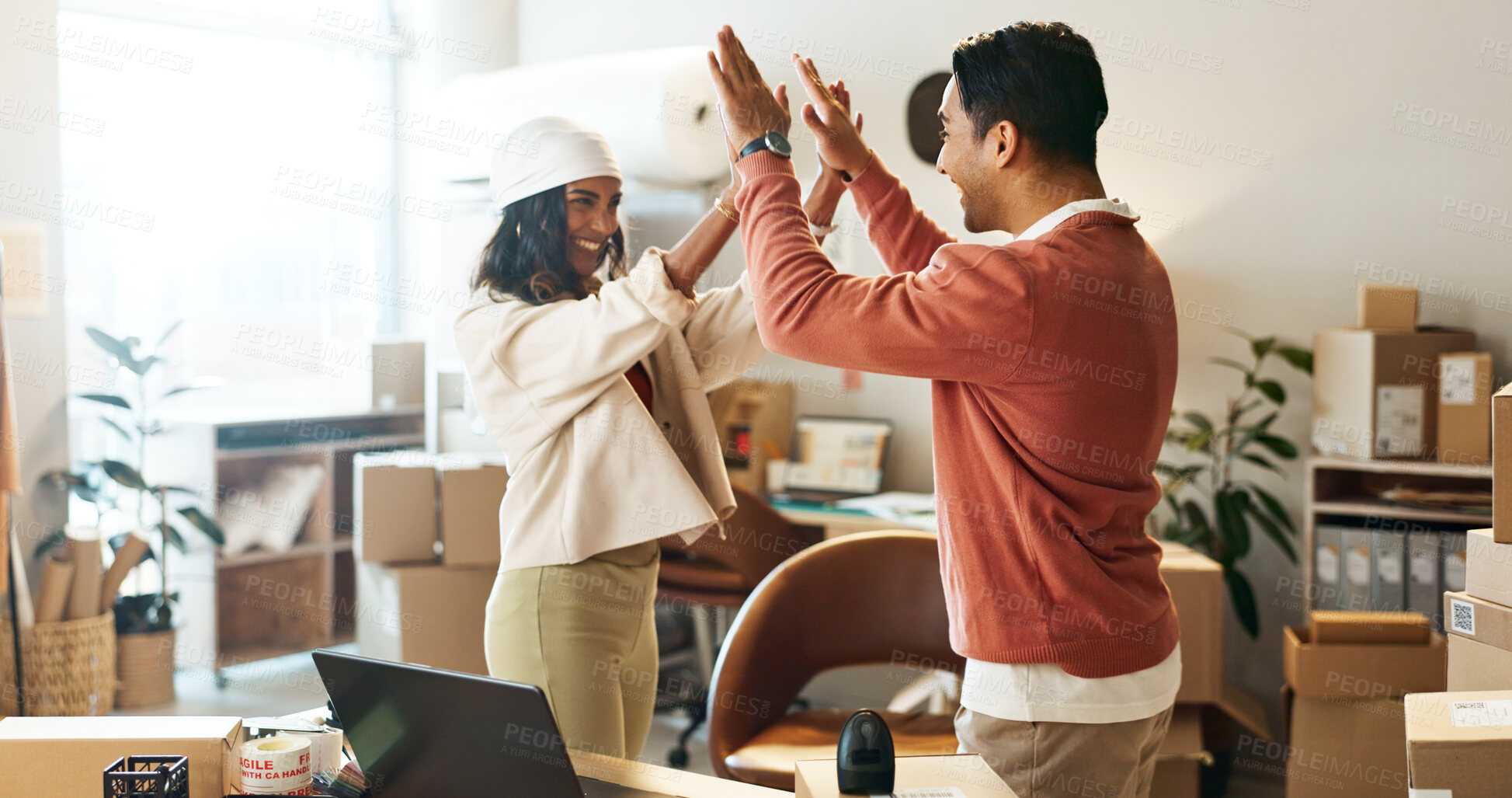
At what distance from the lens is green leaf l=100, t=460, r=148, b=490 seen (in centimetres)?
392

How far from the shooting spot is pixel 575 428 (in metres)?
1.68

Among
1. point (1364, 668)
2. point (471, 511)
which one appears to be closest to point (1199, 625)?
point (1364, 668)

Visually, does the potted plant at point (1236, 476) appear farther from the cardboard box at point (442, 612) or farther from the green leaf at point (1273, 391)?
the cardboard box at point (442, 612)

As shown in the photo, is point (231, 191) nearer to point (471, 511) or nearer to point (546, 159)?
point (471, 511)

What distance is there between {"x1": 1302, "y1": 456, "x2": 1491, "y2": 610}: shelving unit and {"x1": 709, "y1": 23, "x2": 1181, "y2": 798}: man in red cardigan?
1.94m

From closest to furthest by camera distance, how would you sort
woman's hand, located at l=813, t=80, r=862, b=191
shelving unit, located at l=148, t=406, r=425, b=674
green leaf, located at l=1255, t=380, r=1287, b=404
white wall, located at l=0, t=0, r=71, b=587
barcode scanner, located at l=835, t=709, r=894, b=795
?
barcode scanner, located at l=835, t=709, r=894, b=795
woman's hand, located at l=813, t=80, r=862, b=191
green leaf, located at l=1255, t=380, r=1287, b=404
white wall, located at l=0, t=0, r=71, b=587
shelving unit, located at l=148, t=406, r=425, b=674

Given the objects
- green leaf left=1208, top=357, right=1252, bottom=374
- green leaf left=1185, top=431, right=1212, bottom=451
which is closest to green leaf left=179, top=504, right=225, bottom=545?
green leaf left=1185, top=431, right=1212, bottom=451

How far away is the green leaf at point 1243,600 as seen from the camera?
3230 millimetres

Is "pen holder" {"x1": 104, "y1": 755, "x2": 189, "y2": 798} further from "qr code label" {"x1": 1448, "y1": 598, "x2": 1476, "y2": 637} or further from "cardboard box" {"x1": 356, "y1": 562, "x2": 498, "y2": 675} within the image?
"cardboard box" {"x1": 356, "y1": 562, "x2": 498, "y2": 675}

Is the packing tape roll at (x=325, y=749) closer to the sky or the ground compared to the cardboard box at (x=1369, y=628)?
closer to the sky

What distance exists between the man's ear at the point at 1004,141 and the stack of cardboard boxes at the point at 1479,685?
75cm

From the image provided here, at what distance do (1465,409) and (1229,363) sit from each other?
62 cm

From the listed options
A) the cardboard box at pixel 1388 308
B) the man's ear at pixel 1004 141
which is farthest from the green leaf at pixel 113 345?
the cardboard box at pixel 1388 308

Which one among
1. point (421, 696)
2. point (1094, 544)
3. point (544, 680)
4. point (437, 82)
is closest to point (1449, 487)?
point (1094, 544)
